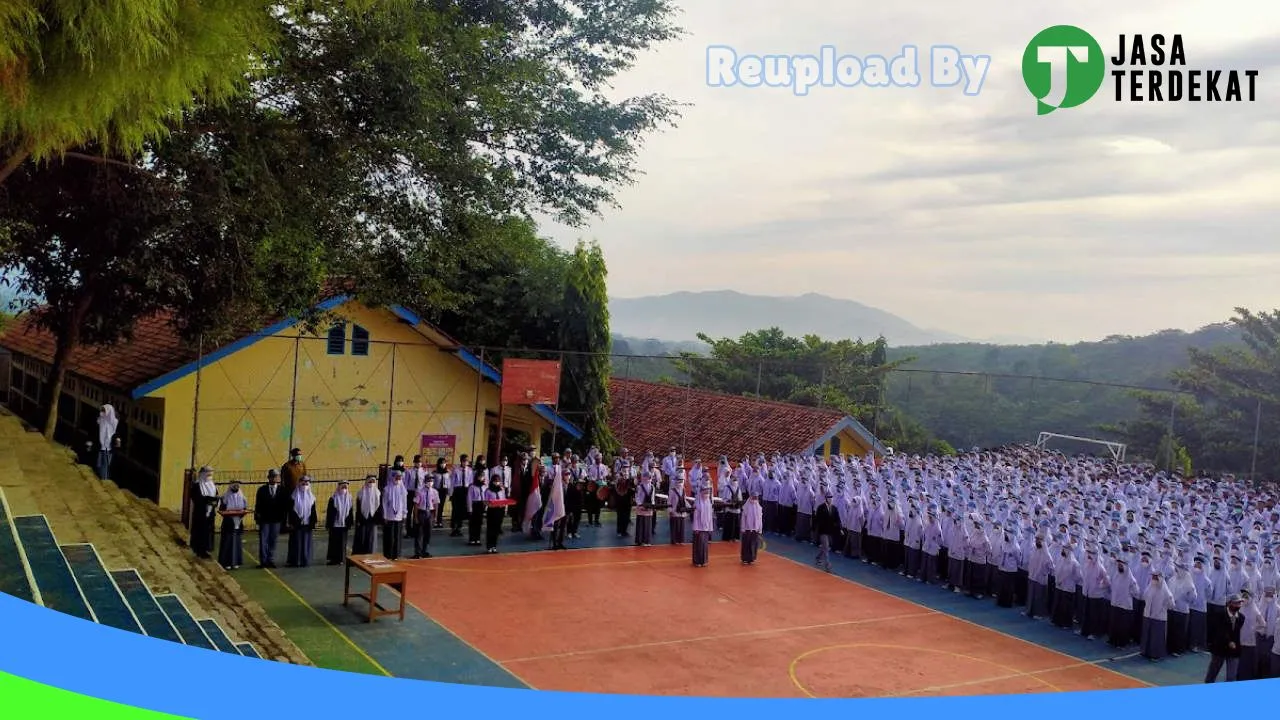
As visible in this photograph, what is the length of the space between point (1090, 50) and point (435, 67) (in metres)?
7.21

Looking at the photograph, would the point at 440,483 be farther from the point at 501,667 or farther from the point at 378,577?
the point at 501,667

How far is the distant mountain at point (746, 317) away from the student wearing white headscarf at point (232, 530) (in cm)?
10644

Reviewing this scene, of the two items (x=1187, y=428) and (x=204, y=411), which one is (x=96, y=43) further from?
(x=1187, y=428)

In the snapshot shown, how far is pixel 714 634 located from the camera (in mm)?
11281

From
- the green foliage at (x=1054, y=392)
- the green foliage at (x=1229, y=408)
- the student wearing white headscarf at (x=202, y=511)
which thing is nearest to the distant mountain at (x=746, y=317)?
the green foliage at (x=1054, y=392)

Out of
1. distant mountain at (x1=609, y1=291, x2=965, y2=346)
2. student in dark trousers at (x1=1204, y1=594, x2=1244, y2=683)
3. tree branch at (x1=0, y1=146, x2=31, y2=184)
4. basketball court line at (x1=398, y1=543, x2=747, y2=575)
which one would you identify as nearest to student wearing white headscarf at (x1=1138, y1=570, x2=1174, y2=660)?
student in dark trousers at (x1=1204, y1=594, x2=1244, y2=683)

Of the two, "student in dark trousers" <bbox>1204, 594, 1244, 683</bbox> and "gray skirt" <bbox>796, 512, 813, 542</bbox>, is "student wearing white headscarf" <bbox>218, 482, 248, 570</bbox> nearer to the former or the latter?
"gray skirt" <bbox>796, 512, 813, 542</bbox>

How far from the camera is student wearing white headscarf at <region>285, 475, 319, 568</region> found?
43.0 ft

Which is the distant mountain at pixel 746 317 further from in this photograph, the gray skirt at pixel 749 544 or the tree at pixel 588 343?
the gray skirt at pixel 749 544

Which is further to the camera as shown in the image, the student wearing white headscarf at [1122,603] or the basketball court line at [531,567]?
the basketball court line at [531,567]

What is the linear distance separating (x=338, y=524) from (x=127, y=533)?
3220 millimetres

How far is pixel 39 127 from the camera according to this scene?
5.61 m


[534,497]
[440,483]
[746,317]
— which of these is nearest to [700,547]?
[534,497]

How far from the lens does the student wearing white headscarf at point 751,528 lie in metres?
14.9
